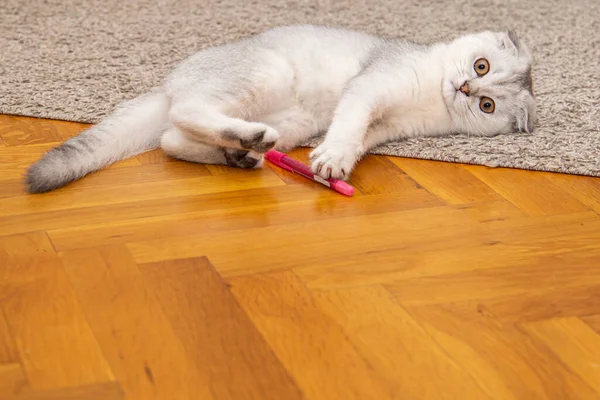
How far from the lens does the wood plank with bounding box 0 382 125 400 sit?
127 centimetres

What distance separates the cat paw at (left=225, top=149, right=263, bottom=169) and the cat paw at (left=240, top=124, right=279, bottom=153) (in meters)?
0.09

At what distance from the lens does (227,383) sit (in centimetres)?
132

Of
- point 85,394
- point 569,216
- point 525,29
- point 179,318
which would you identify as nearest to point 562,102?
point 569,216

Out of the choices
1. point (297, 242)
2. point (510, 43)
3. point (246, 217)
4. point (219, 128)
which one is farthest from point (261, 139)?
point (510, 43)

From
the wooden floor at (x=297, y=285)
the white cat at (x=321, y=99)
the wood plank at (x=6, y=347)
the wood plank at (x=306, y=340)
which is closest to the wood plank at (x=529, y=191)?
the wooden floor at (x=297, y=285)

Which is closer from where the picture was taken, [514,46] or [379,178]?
[379,178]

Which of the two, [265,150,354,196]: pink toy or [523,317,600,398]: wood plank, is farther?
[265,150,354,196]: pink toy

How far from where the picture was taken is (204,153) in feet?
7.30

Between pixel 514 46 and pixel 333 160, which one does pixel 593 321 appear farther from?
pixel 514 46

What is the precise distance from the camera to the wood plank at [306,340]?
1.32 meters

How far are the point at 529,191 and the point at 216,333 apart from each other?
1.00 m

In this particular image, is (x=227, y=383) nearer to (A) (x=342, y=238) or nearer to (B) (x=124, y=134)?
(A) (x=342, y=238)

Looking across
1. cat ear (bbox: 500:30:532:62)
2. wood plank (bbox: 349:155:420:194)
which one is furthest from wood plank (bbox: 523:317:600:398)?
cat ear (bbox: 500:30:532:62)

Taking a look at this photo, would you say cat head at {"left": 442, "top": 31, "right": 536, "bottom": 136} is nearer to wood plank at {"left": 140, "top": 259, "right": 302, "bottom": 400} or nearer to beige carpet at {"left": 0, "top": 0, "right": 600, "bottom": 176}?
beige carpet at {"left": 0, "top": 0, "right": 600, "bottom": 176}
